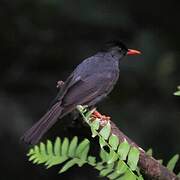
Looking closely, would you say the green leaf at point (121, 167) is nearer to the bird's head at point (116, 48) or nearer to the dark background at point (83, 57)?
the bird's head at point (116, 48)

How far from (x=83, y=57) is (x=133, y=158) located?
4.74 metres

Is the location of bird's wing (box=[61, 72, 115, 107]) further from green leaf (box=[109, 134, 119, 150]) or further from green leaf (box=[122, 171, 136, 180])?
green leaf (box=[122, 171, 136, 180])

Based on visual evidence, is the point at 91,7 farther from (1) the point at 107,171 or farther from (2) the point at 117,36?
(1) the point at 107,171

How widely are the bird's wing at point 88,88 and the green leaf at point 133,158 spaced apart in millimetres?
2321

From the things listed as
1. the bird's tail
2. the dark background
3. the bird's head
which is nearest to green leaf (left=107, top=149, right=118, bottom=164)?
the bird's tail

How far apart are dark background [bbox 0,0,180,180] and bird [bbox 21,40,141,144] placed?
680mm

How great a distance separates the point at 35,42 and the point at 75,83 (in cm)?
210

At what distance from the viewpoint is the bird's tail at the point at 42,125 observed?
436cm

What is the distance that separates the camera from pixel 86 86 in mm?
5629

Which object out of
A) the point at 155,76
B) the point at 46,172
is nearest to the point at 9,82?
the point at 46,172

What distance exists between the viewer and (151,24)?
24.4 feet

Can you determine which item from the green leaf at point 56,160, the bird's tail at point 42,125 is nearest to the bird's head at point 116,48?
the bird's tail at point 42,125

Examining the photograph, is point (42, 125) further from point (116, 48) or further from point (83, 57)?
point (83, 57)

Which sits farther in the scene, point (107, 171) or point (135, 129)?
point (135, 129)
